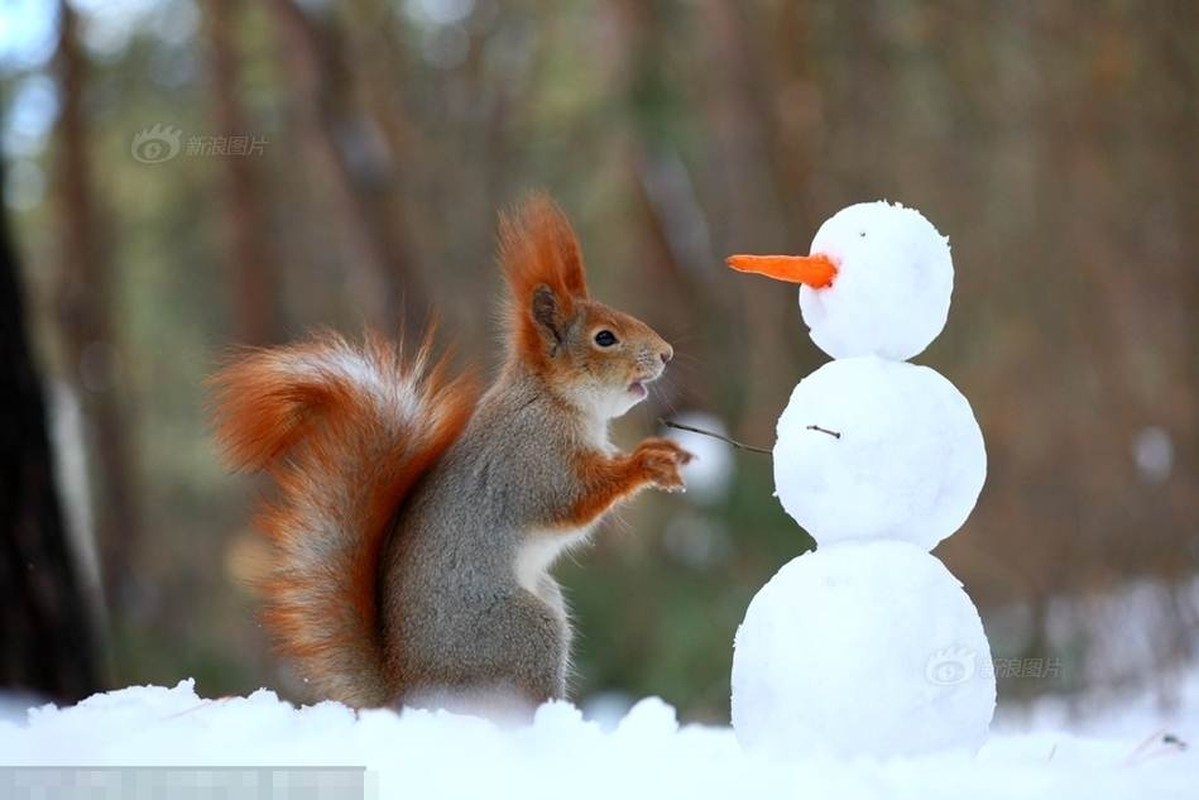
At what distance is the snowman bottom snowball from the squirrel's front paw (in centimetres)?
18

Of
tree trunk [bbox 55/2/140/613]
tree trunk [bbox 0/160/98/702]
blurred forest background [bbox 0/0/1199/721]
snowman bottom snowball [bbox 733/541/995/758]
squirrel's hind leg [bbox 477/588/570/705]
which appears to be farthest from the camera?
tree trunk [bbox 55/2/140/613]

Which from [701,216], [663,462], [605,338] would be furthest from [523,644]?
[701,216]

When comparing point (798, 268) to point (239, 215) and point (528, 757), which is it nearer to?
point (528, 757)

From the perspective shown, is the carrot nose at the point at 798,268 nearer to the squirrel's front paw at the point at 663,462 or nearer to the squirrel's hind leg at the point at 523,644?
the squirrel's front paw at the point at 663,462

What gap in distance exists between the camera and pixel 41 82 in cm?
812

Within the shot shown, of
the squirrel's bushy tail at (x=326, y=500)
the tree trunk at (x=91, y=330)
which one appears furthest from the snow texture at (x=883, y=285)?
the tree trunk at (x=91, y=330)

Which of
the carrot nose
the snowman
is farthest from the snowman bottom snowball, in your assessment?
the carrot nose

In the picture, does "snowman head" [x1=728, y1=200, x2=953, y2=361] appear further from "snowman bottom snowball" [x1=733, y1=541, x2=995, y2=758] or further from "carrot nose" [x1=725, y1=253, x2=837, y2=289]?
"snowman bottom snowball" [x1=733, y1=541, x2=995, y2=758]

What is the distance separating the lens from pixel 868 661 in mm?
1544

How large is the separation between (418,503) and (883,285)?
0.63 m

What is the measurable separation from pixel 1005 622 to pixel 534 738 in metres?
5.20

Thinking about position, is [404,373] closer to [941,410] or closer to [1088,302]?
[941,410]

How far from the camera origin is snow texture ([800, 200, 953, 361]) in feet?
5.54

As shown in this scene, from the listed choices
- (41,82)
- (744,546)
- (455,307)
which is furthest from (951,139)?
(41,82)
